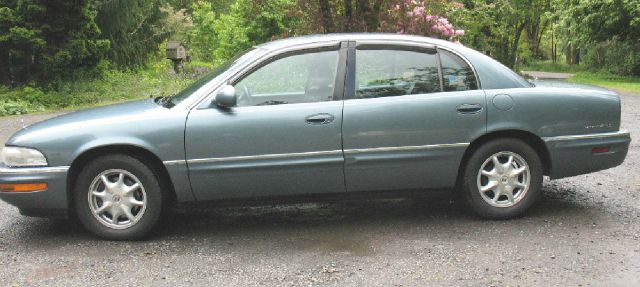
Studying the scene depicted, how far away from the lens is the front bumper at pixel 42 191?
454 cm

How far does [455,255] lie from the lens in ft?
14.1

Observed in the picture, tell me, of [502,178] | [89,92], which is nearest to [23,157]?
[502,178]

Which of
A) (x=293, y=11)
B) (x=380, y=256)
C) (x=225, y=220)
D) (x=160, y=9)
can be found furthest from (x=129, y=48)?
(x=380, y=256)

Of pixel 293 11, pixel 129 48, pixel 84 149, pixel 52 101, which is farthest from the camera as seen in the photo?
pixel 129 48

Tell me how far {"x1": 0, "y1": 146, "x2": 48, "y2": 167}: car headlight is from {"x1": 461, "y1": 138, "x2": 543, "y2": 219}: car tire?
327cm

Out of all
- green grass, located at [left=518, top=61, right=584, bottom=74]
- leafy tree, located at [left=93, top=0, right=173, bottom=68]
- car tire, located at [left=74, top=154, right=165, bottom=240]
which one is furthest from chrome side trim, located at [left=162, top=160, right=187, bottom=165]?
green grass, located at [left=518, top=61, right=584, bottom=74]

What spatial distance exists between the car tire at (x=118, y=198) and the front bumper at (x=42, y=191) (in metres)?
0.12

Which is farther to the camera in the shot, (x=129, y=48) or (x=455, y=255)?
(x=129, y=48)

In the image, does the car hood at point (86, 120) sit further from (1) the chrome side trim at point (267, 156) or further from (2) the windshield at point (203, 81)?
(1) the chrome side trim at point (267, 156)

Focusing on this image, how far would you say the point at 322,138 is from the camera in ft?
15.5

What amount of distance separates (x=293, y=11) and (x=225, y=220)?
23.1 feet

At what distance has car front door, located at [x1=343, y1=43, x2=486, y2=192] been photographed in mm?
4777

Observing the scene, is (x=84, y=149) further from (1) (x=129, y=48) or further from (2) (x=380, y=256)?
(1) (x=129, y=48)

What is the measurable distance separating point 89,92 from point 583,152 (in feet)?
50.5
